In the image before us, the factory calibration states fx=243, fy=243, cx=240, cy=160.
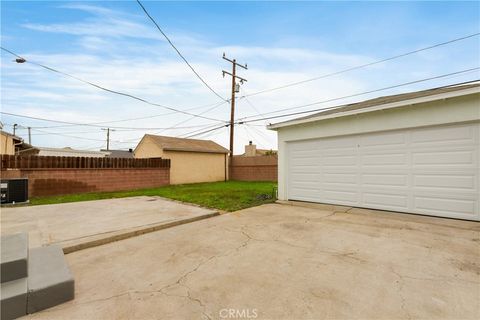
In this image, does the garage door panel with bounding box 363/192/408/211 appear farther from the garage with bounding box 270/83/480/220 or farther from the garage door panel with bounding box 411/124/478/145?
the garage door panel with bounding box 411/124/478/145

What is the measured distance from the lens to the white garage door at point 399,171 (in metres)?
5.13

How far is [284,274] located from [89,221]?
462 centimetres

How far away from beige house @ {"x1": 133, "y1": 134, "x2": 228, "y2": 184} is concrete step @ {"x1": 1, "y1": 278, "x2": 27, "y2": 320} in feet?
43.1

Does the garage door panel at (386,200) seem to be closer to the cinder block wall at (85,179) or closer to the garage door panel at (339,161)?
the garage door panel at (339,161)

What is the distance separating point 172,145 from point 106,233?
12.3m

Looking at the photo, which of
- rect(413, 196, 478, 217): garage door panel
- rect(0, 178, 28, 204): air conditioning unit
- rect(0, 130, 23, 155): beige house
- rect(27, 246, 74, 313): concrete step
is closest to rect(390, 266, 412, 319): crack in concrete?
rect(27, 246, 74, 313): concrete step

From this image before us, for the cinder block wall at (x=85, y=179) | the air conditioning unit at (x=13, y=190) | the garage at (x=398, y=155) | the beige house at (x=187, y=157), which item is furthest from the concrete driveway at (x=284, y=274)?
the beige house at (x=187, y=157)

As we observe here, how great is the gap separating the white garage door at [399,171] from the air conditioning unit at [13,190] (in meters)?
9.23

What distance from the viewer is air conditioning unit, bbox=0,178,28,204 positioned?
25.8 ft

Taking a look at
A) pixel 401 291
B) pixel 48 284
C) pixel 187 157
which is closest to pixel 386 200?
pixel 401 291

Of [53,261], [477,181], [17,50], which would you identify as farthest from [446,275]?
[17,50]

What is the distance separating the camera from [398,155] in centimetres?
596

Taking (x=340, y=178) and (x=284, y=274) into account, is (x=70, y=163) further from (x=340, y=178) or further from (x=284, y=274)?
(x=284, y=274)

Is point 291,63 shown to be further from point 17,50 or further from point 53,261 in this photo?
point 53,261
